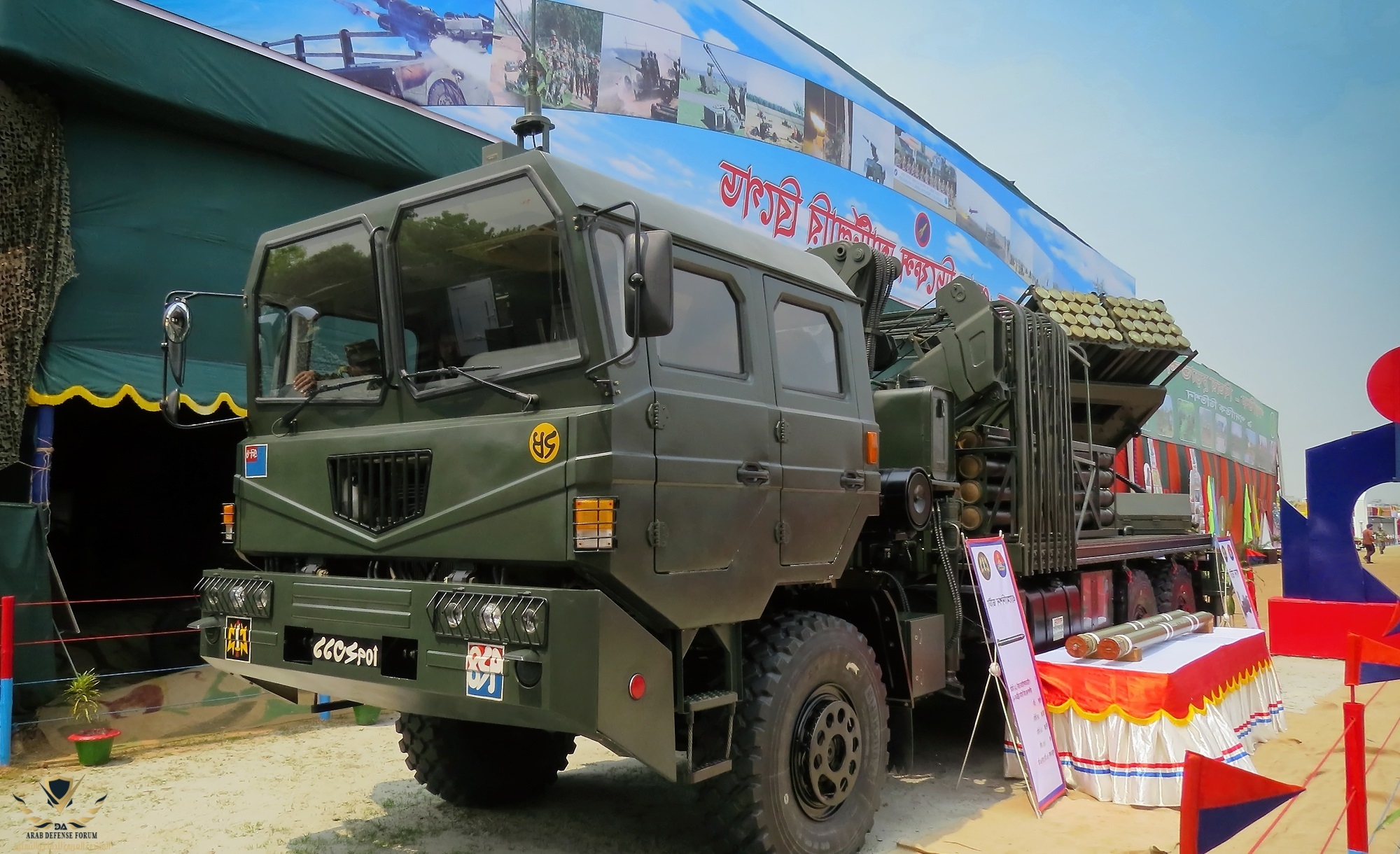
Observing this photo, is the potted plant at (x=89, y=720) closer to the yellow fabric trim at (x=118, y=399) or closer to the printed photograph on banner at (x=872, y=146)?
the yellow fabric trim at (x=118, y=399)

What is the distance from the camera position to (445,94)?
10.1 metres

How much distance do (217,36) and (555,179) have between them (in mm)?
5624

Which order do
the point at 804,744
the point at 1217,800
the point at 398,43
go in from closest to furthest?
1. the point at 1217,800
2. the point at 804,744
3. the point at 398,43

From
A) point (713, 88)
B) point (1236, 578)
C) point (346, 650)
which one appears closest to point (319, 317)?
point (346, 650)

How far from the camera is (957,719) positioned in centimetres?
752

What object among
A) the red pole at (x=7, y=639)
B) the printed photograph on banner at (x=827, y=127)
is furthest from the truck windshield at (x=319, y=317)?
the printed photograph on banner at (x=827, y=127)

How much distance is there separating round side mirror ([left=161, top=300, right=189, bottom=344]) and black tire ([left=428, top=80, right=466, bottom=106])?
6.23m

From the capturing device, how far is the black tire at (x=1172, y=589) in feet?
28.3

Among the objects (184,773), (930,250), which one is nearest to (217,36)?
(184,773)

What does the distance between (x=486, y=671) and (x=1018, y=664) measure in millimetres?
3292

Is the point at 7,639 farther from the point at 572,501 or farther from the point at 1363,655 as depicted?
the point at 1363,655

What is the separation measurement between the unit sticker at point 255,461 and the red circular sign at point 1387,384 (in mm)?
4186

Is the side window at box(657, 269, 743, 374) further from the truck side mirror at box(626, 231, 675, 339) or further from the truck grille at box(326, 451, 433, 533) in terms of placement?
the truck grille at box(326, 451, 433, 533)

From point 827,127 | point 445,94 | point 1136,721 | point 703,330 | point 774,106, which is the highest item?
point 827,127
